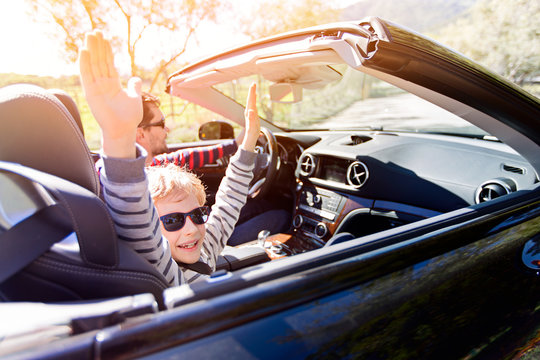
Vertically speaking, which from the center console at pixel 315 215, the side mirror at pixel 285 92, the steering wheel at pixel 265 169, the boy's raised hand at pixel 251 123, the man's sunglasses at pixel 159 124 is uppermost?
the side mirror at pixel 285 92

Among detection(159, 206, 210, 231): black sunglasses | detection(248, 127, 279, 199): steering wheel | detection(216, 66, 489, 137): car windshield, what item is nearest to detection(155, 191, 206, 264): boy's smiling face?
detection(159, 206, 210, 231): black sunglasses

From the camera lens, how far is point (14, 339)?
651 mm

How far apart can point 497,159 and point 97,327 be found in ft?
7.80

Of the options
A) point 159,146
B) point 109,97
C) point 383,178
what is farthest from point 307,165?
point 109,97

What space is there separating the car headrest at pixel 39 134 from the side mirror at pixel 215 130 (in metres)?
3.00

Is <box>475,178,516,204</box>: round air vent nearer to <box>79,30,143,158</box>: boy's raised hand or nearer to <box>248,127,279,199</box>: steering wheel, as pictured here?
<box>248,127,279,199</box>: steering wheel

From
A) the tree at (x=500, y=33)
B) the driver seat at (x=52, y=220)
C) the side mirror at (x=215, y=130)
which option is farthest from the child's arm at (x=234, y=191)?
the tree at (x=500, y=33)

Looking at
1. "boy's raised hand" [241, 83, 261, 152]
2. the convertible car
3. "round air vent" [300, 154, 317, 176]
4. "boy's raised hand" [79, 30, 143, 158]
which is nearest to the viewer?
the convertible car

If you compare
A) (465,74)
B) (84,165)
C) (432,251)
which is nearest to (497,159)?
(465,74)

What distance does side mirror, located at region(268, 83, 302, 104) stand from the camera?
2.64 metres

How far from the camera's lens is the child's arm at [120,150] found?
85 centimetres

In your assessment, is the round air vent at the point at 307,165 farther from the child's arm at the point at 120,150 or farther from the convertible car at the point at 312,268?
the child's arm at the point at 120,150

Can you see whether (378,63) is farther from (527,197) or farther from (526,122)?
(527,197)

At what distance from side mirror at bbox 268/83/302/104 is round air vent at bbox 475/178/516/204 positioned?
4.72 ft
